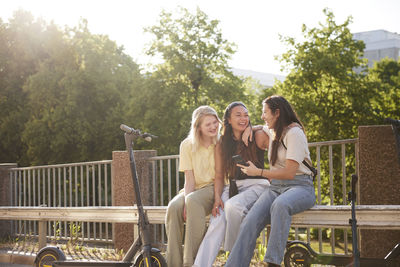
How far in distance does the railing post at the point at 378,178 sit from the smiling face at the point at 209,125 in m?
1.54

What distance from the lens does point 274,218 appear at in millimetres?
4312

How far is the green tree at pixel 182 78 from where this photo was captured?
27391 mm

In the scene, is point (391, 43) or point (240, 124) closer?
point (240, 124)

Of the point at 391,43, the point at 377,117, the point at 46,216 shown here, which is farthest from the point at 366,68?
the point at 391,43

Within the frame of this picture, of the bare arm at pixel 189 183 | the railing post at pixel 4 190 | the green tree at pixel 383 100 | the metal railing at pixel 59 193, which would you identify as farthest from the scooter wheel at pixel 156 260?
the green tree at pixel 383 100

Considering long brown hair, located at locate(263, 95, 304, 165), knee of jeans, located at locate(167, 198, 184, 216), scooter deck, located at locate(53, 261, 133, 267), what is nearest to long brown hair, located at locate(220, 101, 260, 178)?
long brown hair, located at locate(263, 95, 304, 165)

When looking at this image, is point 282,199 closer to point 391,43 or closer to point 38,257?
point 38,257

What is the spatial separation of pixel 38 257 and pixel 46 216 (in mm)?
856

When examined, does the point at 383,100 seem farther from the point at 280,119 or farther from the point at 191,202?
the point at 191,202

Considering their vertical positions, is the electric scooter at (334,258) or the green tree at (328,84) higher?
the green tree at (328,84)

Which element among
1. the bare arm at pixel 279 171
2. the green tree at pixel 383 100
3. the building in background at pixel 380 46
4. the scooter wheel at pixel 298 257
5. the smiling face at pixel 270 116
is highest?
the building in background at pixel 380 46

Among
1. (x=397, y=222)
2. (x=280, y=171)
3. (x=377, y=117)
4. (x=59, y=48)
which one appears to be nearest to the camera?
(x=397, y=222)

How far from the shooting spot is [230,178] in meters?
5.00

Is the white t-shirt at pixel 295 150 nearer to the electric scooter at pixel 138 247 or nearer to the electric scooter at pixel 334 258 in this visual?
the electric scooter at pixel 334 258
